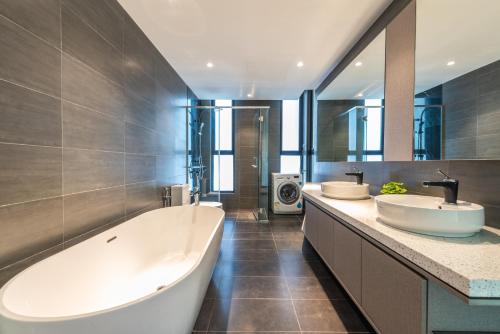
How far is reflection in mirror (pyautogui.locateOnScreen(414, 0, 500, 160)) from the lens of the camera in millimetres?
1009

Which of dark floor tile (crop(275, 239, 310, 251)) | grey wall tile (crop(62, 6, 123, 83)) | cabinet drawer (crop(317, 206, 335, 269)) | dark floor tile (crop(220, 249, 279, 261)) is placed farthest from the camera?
dark floor tile (crop(275, 239, 310, 251))

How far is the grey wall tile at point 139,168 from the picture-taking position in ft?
6.31

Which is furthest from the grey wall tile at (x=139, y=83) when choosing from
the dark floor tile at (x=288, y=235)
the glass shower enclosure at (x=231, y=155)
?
the dark floor tile at (x=288, y=235)

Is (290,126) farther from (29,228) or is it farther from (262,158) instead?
(29,228)

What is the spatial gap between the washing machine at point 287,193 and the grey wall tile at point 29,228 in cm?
350

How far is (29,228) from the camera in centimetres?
105

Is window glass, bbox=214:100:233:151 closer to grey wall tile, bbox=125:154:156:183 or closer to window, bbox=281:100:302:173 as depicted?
window, bbox=281:100:302:173

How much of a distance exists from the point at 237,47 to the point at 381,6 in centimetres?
147

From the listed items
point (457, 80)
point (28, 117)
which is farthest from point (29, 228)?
point (457, 80)

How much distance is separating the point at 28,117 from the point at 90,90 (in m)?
0.52

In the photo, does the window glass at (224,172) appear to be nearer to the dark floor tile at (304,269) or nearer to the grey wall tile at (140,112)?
the grey wall tile at (140,112)

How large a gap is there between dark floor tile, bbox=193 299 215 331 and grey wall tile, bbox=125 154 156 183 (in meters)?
1.31

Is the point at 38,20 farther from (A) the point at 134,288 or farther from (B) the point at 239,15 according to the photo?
(A) the point at 134,288

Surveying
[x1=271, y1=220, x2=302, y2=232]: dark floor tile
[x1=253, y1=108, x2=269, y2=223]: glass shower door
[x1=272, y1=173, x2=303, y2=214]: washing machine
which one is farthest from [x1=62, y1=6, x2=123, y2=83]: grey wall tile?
[x1=272, y1=173, x2=303, y2=214]: washing machine
